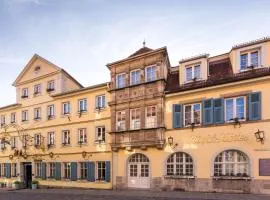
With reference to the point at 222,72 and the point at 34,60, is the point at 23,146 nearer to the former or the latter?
the point at 34,60

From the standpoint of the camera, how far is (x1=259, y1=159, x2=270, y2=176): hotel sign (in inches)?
802

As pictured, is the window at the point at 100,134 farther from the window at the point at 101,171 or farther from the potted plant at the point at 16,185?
the potted plant at the point at 16,185

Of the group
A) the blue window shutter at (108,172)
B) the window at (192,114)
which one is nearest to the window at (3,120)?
the blue window shutter at (108,172)

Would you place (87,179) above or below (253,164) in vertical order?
below

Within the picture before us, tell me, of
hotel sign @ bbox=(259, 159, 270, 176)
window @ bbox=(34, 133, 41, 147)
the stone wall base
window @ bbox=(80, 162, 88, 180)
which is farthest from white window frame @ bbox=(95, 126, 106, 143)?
hotel sign @ bbox=(259, 159, 270, 176)

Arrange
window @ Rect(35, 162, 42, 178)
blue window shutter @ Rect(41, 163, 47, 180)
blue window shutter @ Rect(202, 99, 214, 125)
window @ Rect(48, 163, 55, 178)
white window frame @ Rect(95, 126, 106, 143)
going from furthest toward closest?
window @ Rect(35, 162, 42, 178) < blue window shutter @ Rect(41, 163, 47, 180) < window @ Rect(48, 163, 55, 178) < white window frame @ Rect(95, 126, 106, 143) < blue window shutter @ Rect(202, 99, 214, 125)

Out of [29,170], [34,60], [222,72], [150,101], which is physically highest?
[34,60]

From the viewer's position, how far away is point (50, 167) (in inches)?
1323

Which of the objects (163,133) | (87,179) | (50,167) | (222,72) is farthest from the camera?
(50,167)

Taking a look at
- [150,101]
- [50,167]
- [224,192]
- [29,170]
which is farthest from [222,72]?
[29,170]

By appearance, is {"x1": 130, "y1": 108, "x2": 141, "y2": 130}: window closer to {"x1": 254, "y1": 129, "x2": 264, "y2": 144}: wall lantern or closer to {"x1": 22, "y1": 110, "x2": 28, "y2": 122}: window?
{"x1": 254, "y1": 129, "x2": 264, "y2": 144}: wall lantern

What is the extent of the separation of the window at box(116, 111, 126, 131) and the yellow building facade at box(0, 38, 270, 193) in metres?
0.07

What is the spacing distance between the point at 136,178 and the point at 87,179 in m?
5.37

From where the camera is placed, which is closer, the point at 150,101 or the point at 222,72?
the point at 222,72
